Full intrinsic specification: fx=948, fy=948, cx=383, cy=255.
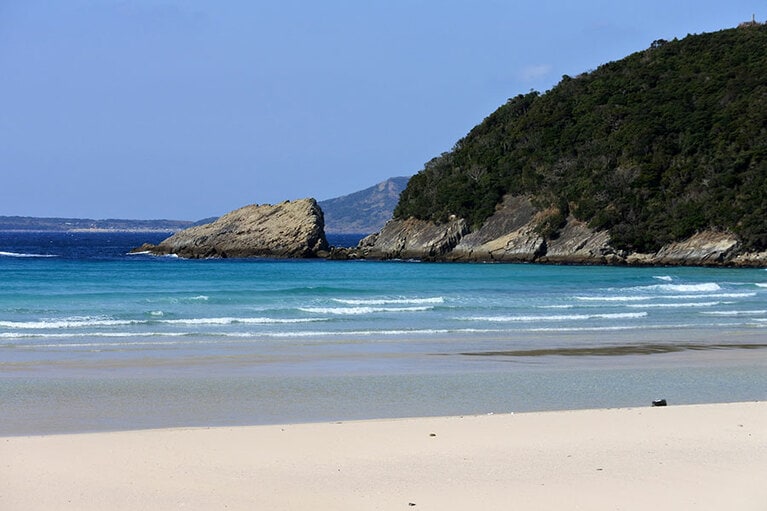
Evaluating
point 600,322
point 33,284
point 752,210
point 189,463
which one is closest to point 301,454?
point 189,463

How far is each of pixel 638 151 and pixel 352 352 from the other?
61302 millimetres

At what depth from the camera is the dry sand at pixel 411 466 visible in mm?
7379

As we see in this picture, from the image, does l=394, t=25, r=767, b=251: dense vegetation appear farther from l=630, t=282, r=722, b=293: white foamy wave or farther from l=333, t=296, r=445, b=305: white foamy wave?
l=333, t=296, r=445, b=305: white foamy wave

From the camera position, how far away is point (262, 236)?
82.0m

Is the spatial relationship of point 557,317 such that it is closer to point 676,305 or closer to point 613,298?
point 676,305

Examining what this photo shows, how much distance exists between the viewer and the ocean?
12.0 meters

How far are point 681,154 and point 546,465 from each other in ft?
227

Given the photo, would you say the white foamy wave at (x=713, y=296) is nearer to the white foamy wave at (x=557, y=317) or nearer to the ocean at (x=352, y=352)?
the ocean at (x=352, y=352)

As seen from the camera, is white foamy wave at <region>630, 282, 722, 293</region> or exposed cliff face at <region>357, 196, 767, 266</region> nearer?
white foamy wave at <region>630, 282, 722, 293</region>

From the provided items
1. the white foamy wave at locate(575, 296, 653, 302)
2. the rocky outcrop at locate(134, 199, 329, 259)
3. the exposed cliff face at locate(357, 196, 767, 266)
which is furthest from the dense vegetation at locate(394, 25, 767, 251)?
the white foamy wave at locate(575, 296, 653, 302)

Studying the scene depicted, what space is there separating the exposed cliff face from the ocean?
2638 centimetres

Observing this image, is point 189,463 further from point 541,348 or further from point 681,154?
point 681,154

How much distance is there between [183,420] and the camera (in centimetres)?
→ 1090

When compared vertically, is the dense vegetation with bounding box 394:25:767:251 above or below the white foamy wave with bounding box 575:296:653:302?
above
